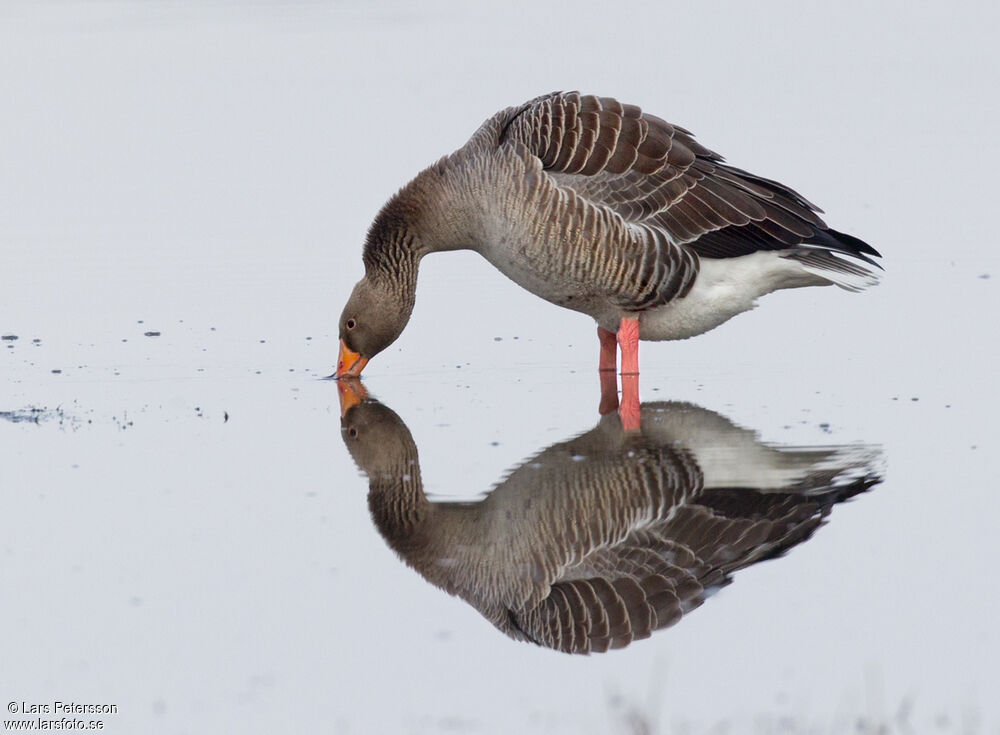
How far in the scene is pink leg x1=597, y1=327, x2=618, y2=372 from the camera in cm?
1184

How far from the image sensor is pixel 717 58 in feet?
74.1

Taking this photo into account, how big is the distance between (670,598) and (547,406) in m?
3.55

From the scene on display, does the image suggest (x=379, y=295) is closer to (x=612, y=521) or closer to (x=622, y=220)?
(x=622, y=220)

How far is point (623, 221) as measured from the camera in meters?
11.2

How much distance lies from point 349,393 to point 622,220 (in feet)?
7.29

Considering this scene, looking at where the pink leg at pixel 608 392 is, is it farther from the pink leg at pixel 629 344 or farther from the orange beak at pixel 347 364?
the orange beak at pixel 347 364

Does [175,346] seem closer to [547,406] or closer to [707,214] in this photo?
[547,406]

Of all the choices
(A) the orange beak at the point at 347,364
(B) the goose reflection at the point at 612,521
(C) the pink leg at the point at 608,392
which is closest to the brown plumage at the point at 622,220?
(C) the pink leg at the point at 608,392

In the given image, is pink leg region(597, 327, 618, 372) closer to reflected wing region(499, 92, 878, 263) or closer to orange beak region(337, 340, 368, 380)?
reflected wing region(499, 92, 878, 263)

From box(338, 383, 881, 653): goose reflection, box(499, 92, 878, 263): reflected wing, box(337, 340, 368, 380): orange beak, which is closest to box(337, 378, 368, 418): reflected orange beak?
box(337, 340, 368, 380): orange beak

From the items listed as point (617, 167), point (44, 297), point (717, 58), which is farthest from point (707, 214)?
point (717, 58)

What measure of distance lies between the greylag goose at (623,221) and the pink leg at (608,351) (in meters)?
0.16

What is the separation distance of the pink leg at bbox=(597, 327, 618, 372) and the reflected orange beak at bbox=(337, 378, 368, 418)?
1.73 meters

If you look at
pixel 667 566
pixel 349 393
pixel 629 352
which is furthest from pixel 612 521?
pixel 349 393
